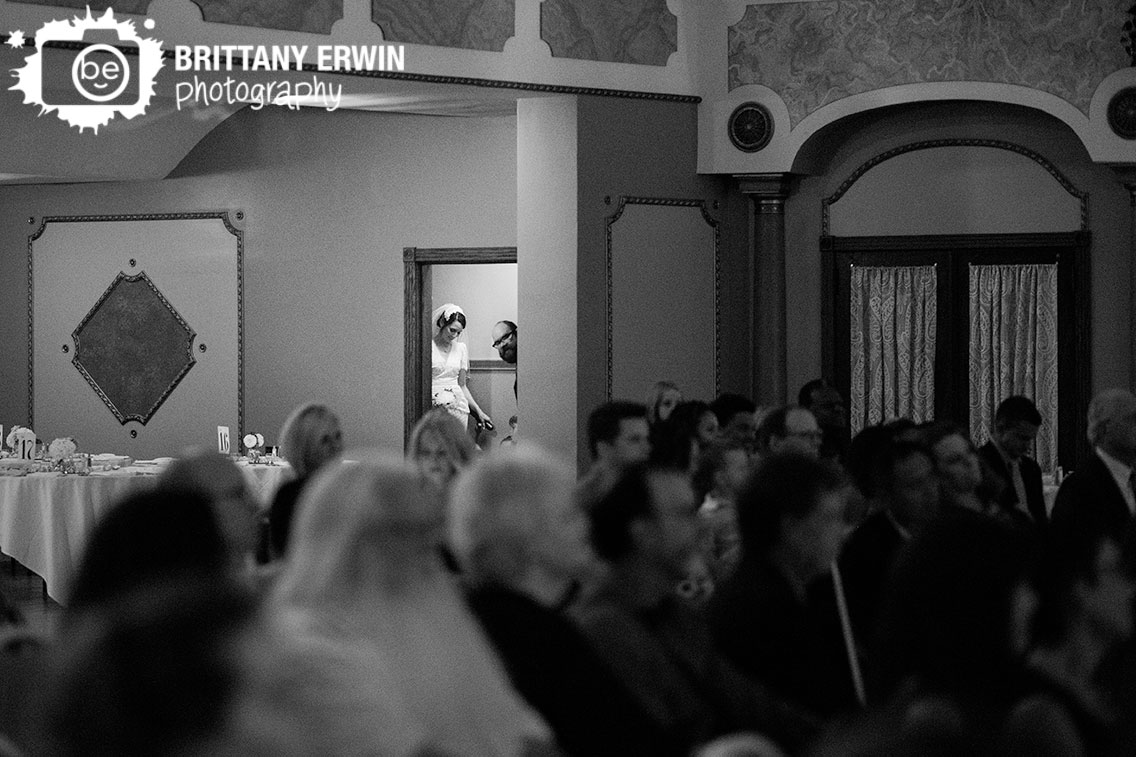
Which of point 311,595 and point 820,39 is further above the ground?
point 820,39

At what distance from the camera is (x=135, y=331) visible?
12.9 m

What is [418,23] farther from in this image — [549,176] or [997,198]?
[997,198]

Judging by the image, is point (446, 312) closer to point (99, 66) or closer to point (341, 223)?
point (341, 223)

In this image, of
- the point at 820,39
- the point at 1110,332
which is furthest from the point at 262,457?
the point at 1110,332

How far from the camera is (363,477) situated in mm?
2703

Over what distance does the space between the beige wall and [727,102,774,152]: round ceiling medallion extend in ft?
6.73

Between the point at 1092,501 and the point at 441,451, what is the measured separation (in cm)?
225

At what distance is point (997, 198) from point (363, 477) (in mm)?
8471

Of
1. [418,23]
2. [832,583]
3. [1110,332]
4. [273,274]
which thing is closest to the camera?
[832,583]

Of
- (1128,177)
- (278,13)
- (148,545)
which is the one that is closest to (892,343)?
(1128,177)

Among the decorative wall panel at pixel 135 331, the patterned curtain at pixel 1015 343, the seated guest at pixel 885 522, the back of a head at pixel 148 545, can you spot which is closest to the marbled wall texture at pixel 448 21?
the patterned curtain at pixel 1015 343

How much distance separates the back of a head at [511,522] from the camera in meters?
3.01

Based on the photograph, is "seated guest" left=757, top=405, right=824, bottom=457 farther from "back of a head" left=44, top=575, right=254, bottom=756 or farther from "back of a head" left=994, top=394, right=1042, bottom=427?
"back of a head" left=44, top=575, right=254, bottom=756

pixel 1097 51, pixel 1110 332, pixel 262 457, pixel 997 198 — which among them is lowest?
pixel 262 457
